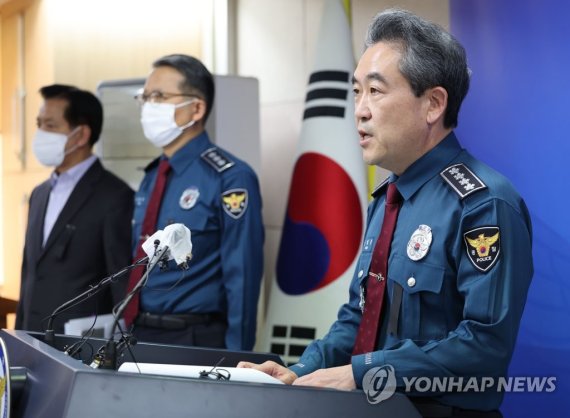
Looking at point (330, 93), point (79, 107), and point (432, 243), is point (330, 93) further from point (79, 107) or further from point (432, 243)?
point (432, 243)

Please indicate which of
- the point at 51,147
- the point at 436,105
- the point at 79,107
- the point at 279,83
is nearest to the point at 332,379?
the point at 436,105

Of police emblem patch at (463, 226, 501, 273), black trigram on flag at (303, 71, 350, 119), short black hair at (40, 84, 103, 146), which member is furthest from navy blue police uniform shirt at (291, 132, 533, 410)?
short black hair at (40, 84, 103, 146)

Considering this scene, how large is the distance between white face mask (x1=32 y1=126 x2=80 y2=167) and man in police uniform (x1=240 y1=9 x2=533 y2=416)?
2271 mm

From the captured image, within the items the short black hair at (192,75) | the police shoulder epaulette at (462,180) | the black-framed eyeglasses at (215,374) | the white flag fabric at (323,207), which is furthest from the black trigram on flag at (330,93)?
the black-framed eyeglasses at (215,374)

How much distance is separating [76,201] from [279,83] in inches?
56.1

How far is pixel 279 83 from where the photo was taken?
4516 mm

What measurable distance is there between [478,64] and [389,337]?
1707 millimetres

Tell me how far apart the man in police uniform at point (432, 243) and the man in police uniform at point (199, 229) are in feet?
A: 3.72

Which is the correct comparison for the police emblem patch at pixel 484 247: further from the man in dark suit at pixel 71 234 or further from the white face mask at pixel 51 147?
the white face mask at pixel 51 147

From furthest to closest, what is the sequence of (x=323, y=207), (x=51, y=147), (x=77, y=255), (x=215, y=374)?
1. (x=51, y=147)
2. (x=323, y=207)
3. (x=77, y=255)
4. (x=215, y=374)

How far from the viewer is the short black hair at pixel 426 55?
1666 millimetres

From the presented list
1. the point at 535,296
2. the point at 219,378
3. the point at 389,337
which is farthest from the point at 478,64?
the point at 219,378

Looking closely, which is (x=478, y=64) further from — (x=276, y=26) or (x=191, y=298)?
(x=276, y=26)

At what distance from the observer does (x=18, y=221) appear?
5887 mm
